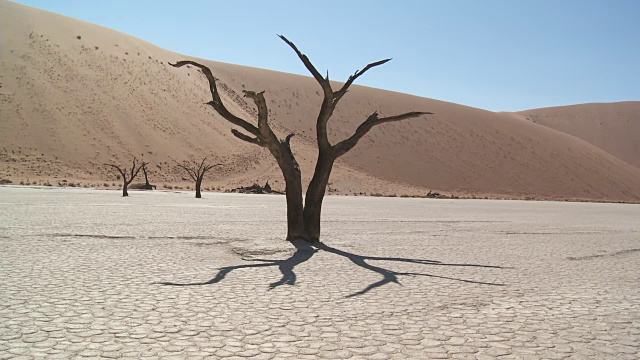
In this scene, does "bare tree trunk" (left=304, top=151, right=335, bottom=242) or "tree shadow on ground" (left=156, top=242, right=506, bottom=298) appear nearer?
"tree shadow on ground" (left=156, top=242, right=506, bottom=298)

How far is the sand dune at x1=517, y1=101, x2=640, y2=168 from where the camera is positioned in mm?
116500

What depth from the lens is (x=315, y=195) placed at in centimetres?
1246

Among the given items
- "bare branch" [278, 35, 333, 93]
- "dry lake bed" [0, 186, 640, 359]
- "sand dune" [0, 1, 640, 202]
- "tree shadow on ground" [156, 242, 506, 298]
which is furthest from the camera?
"sand dune" [0, 1, 640, 202]

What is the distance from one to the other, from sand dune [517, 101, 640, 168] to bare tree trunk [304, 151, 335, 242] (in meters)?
112

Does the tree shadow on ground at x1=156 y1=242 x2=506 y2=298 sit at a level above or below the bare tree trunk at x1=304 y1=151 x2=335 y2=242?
below

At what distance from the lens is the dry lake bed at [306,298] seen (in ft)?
15.8

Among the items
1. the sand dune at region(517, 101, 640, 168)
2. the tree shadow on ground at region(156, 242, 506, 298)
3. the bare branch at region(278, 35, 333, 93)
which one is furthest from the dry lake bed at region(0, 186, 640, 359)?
the sand dune at region(517, 101, 640, 168)

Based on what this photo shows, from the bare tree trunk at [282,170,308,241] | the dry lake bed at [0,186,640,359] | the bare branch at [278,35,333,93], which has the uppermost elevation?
the bare branch at [278,35,333,93]

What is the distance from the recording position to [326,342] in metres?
4.94

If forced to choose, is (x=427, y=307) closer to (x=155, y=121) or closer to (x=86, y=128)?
(x=86, y=128)

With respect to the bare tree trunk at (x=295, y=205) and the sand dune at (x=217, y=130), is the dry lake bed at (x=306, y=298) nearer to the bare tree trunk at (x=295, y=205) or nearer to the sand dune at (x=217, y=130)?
the bare tree trunk at (x=295, y=205)

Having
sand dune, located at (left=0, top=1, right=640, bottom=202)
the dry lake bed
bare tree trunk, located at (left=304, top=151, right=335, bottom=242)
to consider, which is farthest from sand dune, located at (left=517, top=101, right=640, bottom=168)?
the dry lake bed

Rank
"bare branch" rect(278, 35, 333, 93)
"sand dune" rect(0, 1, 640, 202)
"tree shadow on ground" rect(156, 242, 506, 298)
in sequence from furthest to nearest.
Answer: "sand dune" rect(0, 1, 640, 202) → "bare branch" rect(278, 35, 333, 93) → "tree shadow on ground" rect(156, 242, 506, 298)

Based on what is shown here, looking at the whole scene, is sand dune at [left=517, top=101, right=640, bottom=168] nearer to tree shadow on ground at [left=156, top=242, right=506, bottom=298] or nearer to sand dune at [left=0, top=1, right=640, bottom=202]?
sand dune at [left=0, top=1, right=640, bottom=202]
